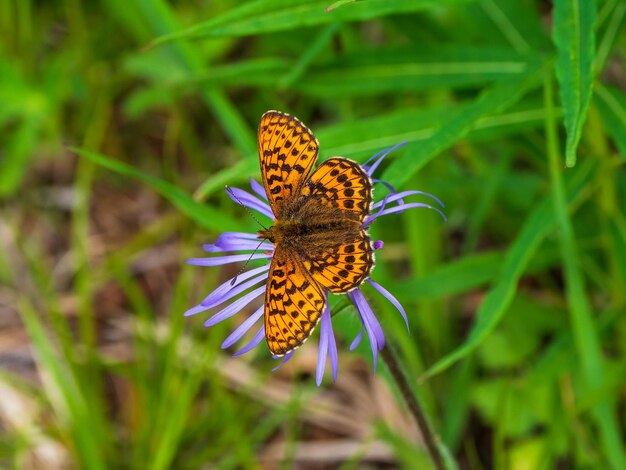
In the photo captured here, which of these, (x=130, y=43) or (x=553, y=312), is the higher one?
(x=130, y=43)

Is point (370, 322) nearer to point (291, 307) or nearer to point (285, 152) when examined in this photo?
point (291, 307)

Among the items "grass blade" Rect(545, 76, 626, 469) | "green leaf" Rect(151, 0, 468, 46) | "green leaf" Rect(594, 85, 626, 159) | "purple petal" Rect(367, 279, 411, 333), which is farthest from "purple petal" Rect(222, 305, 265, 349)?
"green leaf" Rect(594, 85, 626, 159)

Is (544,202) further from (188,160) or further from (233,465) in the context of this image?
(188,160)

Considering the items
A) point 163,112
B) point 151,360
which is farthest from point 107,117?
point 151,360

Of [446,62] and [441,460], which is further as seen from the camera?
[446,62]

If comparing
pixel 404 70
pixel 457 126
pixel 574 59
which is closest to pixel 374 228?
pixel 404 70

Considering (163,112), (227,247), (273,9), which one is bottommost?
(227,247)
